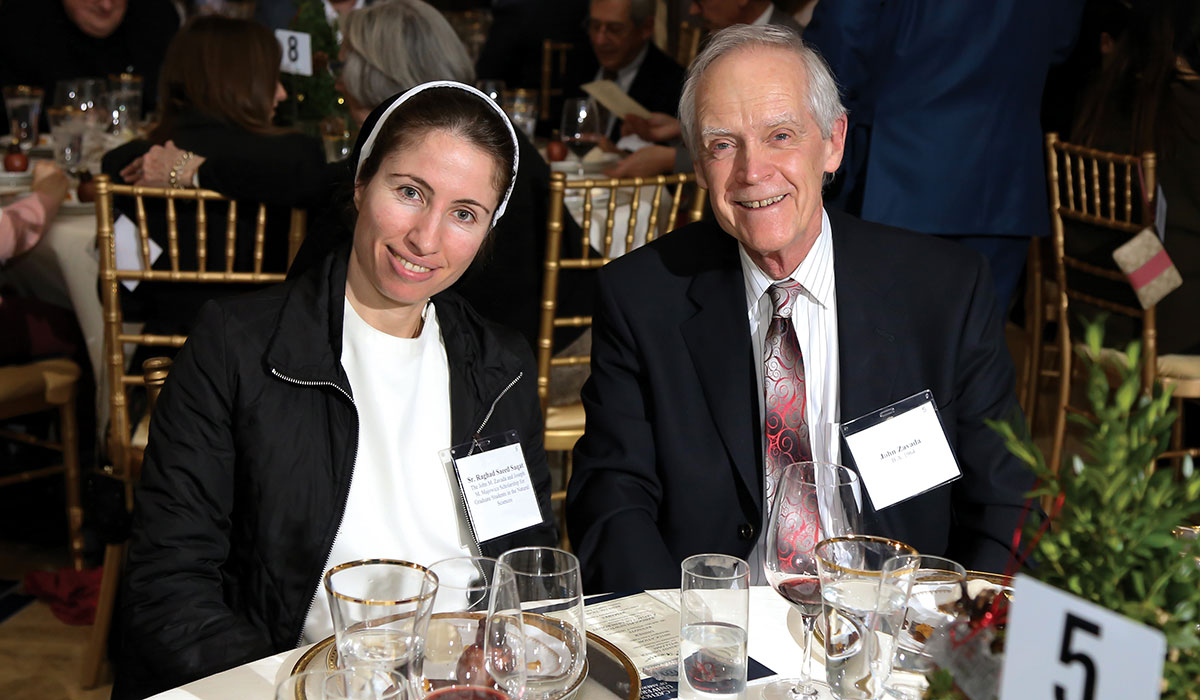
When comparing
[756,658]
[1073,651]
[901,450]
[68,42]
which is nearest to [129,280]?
[901,450]

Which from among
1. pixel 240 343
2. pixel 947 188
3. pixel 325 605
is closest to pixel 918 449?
pixel 325 605

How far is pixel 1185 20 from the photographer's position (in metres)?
4.20

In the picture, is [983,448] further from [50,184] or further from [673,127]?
[50,184]

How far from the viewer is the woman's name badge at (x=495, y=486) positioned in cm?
179

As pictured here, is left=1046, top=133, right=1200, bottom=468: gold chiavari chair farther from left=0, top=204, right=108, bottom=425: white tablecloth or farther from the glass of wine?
left=0, top=204, right=108, bottom=425: white tablecloth

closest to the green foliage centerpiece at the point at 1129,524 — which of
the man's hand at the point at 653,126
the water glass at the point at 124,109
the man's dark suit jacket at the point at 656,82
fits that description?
the man's hand at the point at 653,126

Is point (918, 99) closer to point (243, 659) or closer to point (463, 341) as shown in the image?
point (463, 341)

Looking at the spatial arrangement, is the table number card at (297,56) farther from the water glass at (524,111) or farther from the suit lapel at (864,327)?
the suit lapel at (864,327)

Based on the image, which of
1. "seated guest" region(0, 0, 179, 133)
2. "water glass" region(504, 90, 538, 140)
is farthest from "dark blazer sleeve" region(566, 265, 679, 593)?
"seated guest" region(0, 0, 179, 133)

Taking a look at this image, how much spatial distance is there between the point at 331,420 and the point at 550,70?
481 cm

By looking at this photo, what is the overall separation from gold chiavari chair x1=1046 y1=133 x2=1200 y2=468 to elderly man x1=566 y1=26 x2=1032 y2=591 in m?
1.50

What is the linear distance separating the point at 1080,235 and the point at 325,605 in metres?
2.90

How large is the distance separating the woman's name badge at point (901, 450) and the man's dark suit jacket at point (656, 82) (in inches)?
141

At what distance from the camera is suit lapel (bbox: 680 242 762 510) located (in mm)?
1948
